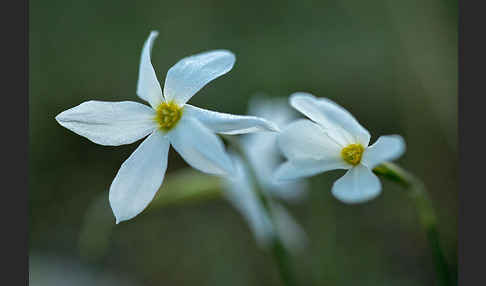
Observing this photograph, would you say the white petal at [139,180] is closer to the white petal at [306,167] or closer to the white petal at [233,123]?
the white petal at [233,123]

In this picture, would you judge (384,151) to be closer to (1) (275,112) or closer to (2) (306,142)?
(2) (306,142)

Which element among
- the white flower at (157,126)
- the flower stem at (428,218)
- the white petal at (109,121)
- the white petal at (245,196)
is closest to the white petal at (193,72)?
the white flower at (157,126)

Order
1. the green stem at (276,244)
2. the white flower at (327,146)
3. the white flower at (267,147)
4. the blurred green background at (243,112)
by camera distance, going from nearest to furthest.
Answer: the white flower at (327,146), the green stem at (276,244), the white flower at (267,147), the blurred green background at (243,112)

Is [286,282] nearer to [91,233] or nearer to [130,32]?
[91,233]

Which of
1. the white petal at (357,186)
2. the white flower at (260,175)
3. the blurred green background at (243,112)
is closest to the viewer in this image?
the white petal at (357,186)

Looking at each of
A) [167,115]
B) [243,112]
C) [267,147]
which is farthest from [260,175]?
[243,112]

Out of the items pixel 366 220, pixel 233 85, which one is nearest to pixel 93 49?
pixel 233 85

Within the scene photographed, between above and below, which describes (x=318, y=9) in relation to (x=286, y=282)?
above
